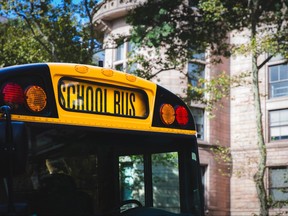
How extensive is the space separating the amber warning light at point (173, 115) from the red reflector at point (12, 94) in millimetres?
1266

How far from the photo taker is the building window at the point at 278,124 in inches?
1083

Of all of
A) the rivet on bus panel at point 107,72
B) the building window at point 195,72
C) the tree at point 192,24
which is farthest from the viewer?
the building window at point 195,72

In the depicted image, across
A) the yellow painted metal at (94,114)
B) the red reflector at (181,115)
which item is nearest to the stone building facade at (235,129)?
the red reflector at (181,115)

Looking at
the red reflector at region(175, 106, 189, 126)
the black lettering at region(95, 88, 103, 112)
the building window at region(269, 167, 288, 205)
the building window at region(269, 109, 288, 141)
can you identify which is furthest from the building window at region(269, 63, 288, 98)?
the black lettering at region(95, 88, 103, 112)

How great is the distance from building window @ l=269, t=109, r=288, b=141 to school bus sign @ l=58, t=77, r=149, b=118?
24.3 meters

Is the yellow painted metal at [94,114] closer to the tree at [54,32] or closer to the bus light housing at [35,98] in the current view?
the bus light housing at [35,98]

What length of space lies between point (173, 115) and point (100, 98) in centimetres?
77

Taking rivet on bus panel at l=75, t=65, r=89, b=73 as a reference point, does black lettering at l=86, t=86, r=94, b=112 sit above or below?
below

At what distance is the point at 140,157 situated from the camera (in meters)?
4.50

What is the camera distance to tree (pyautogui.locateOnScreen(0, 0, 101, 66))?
17625mm

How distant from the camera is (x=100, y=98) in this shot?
3.93 metres

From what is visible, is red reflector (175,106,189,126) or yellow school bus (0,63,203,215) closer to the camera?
yellow school bus (0,63,203,215)

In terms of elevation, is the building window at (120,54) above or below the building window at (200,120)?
above

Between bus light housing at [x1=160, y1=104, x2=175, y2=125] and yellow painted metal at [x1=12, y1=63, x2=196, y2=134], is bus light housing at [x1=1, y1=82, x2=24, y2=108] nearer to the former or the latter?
yellow painted metal at [x1=12, y1=63, x2=196, y2=134]
